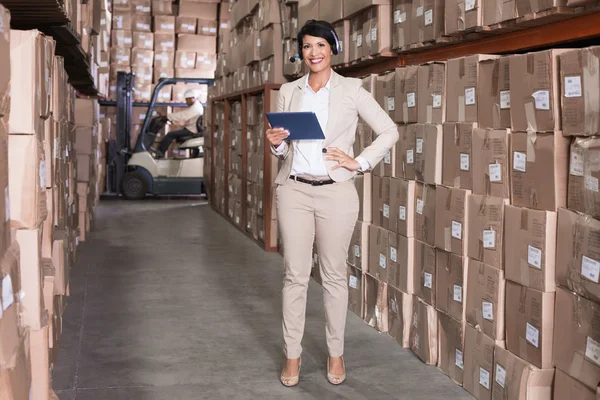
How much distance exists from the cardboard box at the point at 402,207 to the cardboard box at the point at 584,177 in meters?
1.46

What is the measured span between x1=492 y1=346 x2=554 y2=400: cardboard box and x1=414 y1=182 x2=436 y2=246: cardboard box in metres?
0.87

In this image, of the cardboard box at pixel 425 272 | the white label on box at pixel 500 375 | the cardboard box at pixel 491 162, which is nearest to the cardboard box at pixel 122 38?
the cardboard box at pixel 425 272

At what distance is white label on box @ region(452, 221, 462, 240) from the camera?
149 inches

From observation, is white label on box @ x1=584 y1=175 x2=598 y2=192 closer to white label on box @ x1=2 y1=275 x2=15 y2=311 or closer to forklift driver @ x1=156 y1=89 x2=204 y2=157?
white label on box @ x1=2 y1=275 x2=15 y2=311

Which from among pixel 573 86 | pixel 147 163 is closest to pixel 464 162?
pixel 573 86

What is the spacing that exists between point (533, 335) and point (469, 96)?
1159 millimetres

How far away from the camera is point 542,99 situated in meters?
3.11

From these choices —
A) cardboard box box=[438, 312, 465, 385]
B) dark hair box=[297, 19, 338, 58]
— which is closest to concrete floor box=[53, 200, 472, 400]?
cardboard box box=[438, 312, 465, 385]

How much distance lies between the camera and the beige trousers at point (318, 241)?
12.3 feet

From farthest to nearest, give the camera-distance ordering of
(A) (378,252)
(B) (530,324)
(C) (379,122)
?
(A) (378,252)
(C) (379,122)
(B) (530,324)

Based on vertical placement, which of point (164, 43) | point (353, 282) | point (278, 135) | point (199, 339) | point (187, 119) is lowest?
point (199, 339)

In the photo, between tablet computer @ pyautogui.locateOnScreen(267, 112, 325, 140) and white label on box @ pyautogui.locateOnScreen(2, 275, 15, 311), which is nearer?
white label on box @ pyautogui.locateOnScreen(2, 275, 15, 311)

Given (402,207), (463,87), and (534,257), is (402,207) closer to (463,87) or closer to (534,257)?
(463,87)

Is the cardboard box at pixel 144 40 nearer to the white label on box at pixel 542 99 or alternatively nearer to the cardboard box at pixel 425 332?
the cardboard box at pixel 425 332
